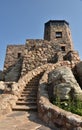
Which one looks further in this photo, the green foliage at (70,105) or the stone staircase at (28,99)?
the stone staircase at (28,99)

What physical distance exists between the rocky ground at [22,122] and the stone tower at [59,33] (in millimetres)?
17463

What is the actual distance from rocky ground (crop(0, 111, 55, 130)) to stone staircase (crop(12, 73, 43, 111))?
417 mm

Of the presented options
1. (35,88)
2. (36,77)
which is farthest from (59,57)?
(35,88)

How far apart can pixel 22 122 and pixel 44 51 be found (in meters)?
9.56

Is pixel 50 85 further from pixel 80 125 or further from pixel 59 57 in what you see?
pixel 59 57

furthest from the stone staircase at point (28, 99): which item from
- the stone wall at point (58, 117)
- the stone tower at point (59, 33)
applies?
the stone tower at point (59, 33)

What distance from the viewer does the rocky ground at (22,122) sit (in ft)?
14.7

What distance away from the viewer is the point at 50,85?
293 inches

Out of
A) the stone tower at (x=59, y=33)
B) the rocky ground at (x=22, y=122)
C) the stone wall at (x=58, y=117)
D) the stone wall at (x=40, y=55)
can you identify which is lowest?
the rocky ground at (x=22, y=122)

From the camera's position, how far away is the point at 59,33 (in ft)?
79.7

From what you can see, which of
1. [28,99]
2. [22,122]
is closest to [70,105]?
[22,122]

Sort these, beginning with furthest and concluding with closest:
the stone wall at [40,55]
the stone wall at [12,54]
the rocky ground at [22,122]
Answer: the stone wall at [12,54]
the stone wall at [40,55]
the rocky ground at [22,122]

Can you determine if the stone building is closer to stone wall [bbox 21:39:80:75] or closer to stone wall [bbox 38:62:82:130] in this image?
stone wall [bbox 21:39:80:75]

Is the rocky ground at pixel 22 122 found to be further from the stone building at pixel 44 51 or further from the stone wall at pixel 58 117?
the stone building at pixel 44 51
